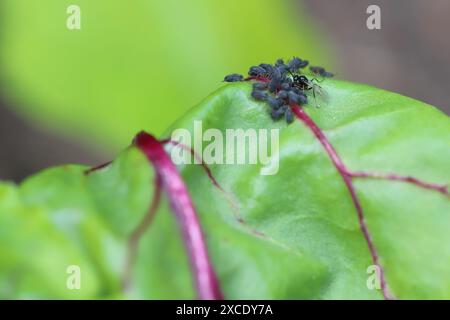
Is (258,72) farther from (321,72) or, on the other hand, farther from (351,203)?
(351,203)

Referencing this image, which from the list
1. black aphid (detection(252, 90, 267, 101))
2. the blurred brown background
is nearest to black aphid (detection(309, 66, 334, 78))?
black aphid (detection(252, 90, 267, 101))

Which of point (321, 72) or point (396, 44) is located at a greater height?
point (321, 72)

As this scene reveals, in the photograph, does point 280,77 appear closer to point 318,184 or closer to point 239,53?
point 318,184

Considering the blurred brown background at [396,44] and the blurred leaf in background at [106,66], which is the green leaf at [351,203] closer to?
the blurred leaf in background at [106,66]

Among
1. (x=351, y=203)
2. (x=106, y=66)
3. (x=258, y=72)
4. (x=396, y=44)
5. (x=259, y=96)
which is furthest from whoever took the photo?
(x=396, y=44)

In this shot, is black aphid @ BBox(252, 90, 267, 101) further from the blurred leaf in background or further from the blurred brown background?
the blurred brown background

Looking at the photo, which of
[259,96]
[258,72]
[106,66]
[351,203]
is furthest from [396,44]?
[351,203]
